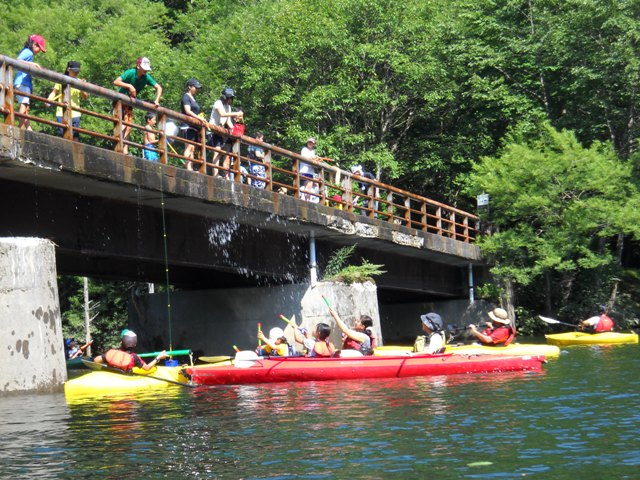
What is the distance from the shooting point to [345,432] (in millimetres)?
11766

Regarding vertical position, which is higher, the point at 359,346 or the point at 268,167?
the point at 268,167

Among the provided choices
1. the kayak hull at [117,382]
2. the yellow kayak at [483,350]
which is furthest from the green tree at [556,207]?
the kayak hull at [117,382]

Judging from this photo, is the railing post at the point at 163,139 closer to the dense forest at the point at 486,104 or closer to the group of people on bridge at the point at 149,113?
the group of people on bridge at the point at 149,113

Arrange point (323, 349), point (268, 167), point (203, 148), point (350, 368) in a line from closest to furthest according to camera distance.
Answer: point (350, 368) → point (323, 349) → point (203, 148) → point (268, 167)

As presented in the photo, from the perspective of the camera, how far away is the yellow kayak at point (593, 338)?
28109mm

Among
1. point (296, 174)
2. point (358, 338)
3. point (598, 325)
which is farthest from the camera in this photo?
point (598, 325)

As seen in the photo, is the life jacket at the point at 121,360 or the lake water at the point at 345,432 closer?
the lake water at the point at 345,432

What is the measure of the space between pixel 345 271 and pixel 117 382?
830 cm

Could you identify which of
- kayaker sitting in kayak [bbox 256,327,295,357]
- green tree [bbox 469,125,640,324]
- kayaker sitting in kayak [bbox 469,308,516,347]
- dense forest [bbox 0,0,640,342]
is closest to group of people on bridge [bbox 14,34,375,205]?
kayaker sitting in kayak [bbox 256,327,295,357]

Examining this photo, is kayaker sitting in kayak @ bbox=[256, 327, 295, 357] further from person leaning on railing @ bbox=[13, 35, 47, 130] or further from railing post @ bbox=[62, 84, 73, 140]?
person leaning on railing @ bbox=[13, 35, 47, 130]

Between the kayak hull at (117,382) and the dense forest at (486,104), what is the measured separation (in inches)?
648


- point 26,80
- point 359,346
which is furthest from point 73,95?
point 359,346

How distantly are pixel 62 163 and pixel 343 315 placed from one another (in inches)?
377

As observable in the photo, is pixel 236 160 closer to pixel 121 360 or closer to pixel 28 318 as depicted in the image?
pixel 121 360
